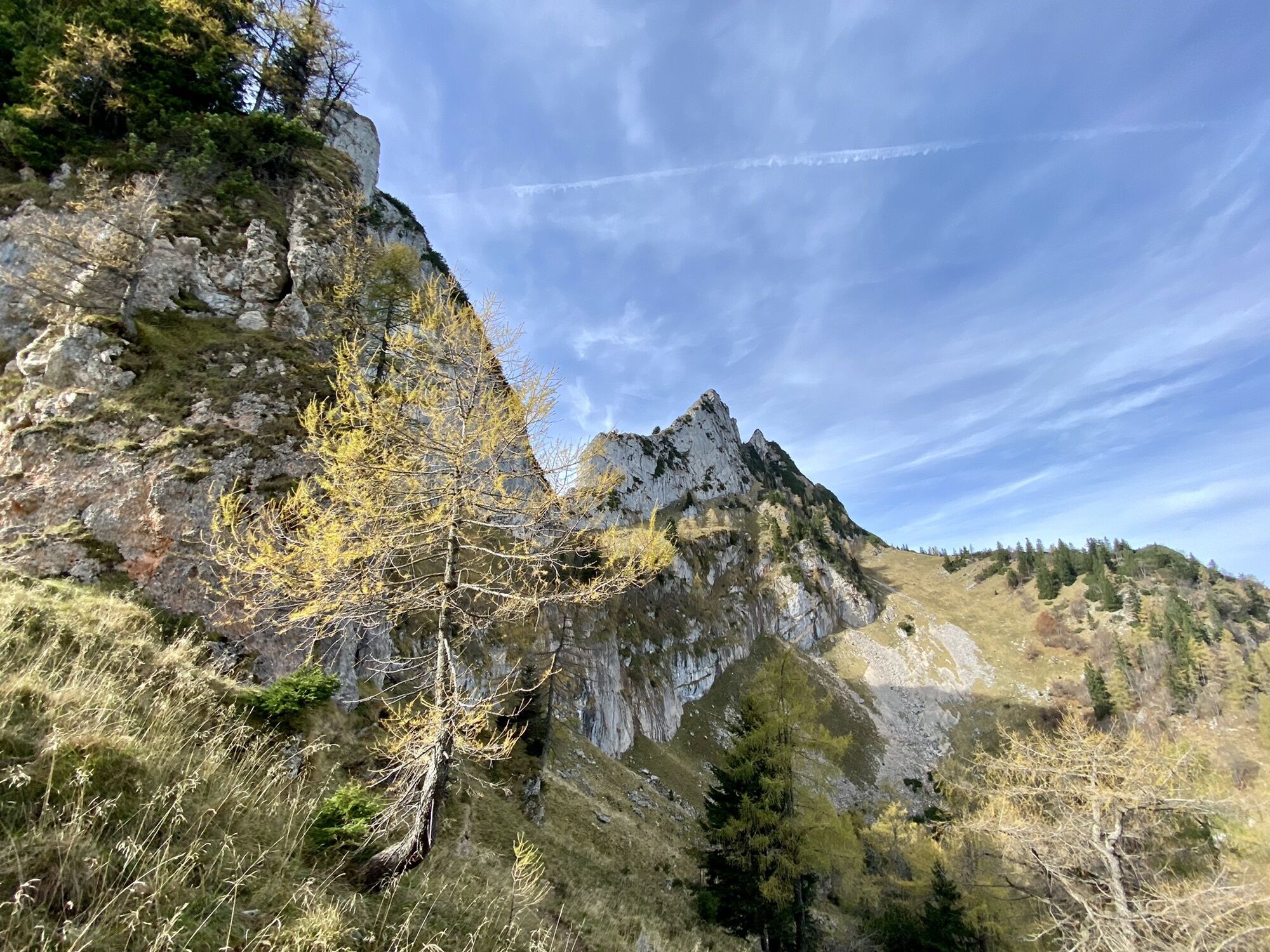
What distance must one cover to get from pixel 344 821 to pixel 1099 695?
106497 millimetres

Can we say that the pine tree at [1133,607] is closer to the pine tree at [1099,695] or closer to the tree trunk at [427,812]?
the pine tree at [1099,695]

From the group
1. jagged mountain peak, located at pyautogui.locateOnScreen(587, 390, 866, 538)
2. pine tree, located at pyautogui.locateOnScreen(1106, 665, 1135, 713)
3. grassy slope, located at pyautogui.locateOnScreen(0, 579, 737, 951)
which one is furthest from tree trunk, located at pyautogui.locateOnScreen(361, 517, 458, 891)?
pine tree, located at pyautogui.locateOnScreen(1106, 665, 1135, 713)

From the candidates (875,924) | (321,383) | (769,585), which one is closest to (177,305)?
(321,383)

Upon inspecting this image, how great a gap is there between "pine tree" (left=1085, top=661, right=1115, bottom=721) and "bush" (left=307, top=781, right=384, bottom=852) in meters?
106

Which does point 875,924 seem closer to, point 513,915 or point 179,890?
point 513,915

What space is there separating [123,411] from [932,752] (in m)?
90.9

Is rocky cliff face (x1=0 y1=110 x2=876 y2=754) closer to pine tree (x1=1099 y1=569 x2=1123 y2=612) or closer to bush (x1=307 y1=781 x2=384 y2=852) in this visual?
bush (x1=307 y1=781 x2=384 y2=852)

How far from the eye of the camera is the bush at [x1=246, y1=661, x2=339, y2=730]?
27.5 feet

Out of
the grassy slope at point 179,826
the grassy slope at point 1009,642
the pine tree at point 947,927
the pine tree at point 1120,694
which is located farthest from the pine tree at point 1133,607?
the grassy slope at point 179,826

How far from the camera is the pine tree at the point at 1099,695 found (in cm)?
7438

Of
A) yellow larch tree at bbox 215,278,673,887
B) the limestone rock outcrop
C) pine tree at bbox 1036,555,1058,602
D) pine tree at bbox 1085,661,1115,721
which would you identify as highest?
the limestone rock outcrop

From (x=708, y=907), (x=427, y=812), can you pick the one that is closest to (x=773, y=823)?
(x=708, y=907)

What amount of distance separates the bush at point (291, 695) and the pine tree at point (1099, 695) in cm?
10560

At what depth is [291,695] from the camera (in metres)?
8.52
